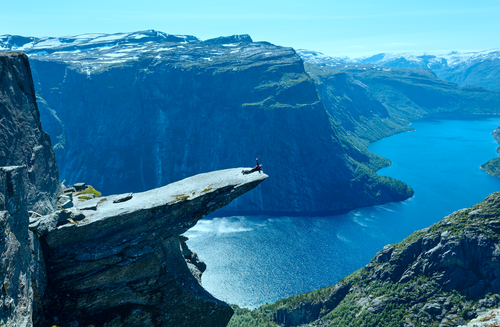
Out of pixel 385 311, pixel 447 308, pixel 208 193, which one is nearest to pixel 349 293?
pixel 385 311

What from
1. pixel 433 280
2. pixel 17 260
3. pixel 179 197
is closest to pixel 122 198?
pixel 179 197

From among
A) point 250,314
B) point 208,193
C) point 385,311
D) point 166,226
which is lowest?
point 250,314

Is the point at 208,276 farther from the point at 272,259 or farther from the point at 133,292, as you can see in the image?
the point at 133,292

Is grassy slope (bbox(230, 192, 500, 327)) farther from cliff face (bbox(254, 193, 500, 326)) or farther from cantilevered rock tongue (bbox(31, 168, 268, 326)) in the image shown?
cantilevered rock tongue (bbox(31, 168, 268, 326))

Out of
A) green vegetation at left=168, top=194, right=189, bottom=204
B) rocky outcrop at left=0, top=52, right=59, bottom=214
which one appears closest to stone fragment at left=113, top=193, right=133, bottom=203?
rocky outcrop at left=0, top=52, right=59, bottom=214

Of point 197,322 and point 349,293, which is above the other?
point 197,322

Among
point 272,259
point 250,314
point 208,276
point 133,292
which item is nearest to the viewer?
point 133,292
